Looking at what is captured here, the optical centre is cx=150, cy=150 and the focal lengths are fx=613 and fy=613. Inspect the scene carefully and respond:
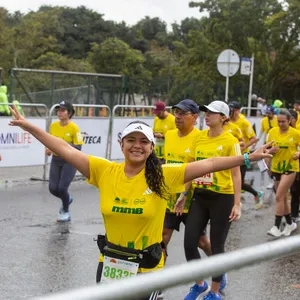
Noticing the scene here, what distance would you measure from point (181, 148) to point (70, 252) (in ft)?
7.39

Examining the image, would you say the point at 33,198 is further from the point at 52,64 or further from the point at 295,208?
the point at 52,64

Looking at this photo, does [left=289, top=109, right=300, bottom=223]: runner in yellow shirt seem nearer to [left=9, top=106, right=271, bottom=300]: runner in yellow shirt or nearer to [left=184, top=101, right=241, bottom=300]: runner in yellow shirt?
[left=184, top=101, right=241, bottom=300]: runner in yellow shirt

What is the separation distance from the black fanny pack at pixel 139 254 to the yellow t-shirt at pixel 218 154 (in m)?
1.89

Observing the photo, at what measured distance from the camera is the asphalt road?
6055 mm

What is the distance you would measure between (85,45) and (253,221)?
60131 millimetres

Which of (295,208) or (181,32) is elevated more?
(181,32)

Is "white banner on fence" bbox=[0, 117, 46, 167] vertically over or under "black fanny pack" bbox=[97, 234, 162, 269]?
under

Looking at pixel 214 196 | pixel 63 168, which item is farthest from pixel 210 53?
pixel 214 196

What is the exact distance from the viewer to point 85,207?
10383 mm

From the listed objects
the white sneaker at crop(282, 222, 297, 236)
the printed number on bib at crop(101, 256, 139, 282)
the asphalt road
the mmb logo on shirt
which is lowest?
the asphalt road

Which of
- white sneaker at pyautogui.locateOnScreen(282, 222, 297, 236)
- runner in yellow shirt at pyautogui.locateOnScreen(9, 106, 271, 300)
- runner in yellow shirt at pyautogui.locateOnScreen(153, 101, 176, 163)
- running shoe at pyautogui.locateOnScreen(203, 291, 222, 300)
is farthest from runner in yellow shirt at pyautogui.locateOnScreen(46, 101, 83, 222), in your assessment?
runner in yellow shirt at pyautogui.locateOnScreen(9, 106, 271, 300)

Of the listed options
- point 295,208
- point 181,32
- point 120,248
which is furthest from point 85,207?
point 181,32

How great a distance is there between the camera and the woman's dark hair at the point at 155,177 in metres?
3.82

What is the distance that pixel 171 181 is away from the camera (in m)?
3.97
